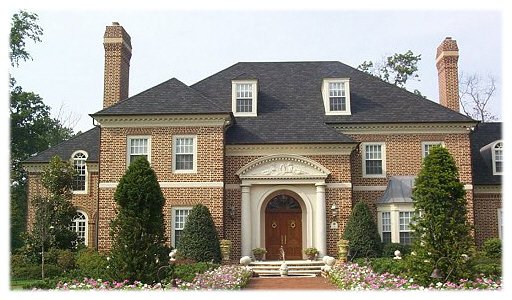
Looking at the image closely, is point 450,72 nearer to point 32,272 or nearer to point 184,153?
point 184,153

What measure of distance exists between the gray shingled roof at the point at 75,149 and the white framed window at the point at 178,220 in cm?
648

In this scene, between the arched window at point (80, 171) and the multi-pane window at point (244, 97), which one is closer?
the multi-pane window at point (244, 97)

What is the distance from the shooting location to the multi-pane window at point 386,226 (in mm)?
24722

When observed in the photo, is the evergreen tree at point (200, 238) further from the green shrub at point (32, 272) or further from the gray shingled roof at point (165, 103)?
the green shrub at point (32, 272)

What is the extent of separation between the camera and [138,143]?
23672 mm

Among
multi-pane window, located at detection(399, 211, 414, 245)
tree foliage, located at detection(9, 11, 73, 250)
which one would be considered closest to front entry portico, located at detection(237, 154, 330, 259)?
multi-pane window, located at detection(399, 211, 414, 245)

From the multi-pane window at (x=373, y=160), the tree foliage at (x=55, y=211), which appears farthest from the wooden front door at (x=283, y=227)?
the tree foliage at (x=55, y=211)

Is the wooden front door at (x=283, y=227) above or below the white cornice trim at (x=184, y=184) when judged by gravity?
below

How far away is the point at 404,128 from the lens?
2586 cm

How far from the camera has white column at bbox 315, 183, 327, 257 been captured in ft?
76.7

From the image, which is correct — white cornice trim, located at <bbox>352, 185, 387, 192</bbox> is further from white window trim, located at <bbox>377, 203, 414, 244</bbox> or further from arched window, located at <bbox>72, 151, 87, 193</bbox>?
arched window, located at <bbox>72, 151, 87, 193</bbox>

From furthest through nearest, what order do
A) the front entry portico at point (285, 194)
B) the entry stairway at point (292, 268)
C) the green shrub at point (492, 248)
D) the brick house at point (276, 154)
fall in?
the green shrub at point (492, 248), the front entry portico at point (285, 194), the brick house at point (276, 154), the entry stairway at point (292, 268)

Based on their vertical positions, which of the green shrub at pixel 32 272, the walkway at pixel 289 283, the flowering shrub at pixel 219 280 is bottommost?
the walkway at pixel 289 283

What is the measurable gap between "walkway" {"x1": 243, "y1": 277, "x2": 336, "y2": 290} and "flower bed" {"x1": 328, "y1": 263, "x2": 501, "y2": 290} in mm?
495
